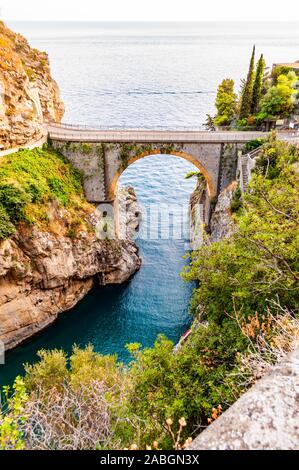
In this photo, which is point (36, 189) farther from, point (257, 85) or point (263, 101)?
point (257, 85)

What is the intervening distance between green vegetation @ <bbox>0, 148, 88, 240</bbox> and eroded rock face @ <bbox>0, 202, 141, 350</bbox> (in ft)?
5.05

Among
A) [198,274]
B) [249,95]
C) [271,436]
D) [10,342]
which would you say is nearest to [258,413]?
[271,436]

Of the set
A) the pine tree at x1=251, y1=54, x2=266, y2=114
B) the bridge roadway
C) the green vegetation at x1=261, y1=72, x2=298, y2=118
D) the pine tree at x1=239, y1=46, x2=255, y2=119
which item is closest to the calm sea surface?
the bridge roadway

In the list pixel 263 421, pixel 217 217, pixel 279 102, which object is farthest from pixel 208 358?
pixel 279 102

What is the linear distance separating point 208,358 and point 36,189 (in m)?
24.4

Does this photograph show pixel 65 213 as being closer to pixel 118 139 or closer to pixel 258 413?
pixel 118 139

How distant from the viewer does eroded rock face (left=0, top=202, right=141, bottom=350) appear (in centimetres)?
2859

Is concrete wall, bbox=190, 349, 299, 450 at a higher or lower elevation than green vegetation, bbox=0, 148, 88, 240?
higher

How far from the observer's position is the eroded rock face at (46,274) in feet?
93.8

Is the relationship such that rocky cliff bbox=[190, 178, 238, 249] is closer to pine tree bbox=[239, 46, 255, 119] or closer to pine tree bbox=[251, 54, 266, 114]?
pine tree bbox=[239, 46, 255, 119]

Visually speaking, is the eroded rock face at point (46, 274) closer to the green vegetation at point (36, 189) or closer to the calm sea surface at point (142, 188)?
the calm sea surface at point (142, 188)

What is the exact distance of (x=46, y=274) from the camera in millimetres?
31547
